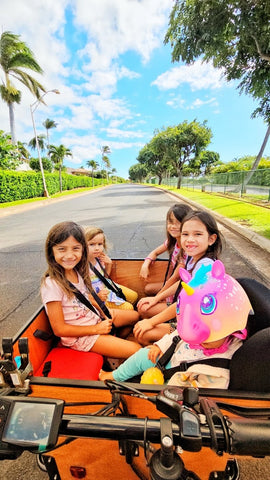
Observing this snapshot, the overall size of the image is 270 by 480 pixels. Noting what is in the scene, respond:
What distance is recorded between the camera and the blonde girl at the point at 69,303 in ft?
5.06

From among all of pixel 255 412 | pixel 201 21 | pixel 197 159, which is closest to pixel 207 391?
pixel 255 412

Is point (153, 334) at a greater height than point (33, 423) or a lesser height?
lesser

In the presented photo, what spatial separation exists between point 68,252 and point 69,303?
35 centimetres

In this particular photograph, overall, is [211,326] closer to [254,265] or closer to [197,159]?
[254,265]

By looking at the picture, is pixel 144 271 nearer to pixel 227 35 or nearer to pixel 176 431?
pixel 176 431

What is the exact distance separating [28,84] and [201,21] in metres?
18.9

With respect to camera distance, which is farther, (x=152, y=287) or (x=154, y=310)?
(x=152, y=287)

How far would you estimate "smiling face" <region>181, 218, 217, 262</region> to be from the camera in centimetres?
159

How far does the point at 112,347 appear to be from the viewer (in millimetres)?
1623

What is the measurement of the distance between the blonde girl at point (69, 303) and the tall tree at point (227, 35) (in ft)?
17.9

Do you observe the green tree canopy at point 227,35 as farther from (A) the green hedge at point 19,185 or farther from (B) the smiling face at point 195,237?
(A) the green hedge at point 19,185

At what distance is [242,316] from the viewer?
3.15 ft

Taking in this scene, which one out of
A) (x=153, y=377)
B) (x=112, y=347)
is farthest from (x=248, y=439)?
(x=112, y=347)

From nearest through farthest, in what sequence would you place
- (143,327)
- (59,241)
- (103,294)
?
(59,241) < (143,327) < (103,294)
